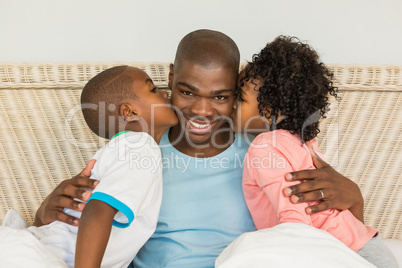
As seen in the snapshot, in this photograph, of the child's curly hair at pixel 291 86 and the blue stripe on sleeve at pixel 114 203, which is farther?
the child's curly hair at pixel 291 86

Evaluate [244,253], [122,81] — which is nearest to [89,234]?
[244,253]

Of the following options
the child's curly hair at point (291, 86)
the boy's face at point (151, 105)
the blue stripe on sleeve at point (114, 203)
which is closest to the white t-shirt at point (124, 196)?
the blue stripe on sleeve at point (114, 203)

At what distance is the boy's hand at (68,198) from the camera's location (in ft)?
3.50

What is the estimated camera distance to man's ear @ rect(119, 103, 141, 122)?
1.18m

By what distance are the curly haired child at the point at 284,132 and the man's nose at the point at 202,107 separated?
88 millimetres

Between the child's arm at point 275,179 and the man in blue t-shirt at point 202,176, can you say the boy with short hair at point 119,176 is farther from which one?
the child's arm at point 275,179

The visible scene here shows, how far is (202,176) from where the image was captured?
1280 mm

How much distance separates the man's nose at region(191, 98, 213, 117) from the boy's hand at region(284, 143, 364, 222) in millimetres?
267

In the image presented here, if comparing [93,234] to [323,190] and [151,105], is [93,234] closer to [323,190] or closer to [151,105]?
[151,105]

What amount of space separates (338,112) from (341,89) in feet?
0.27

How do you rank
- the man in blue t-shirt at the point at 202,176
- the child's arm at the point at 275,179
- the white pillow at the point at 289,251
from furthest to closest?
the man in blue t-shirt at the point at 202,176 → the child's arm at the point at 275,179 → the white pillow at the point at 289,251

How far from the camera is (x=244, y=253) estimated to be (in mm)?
881

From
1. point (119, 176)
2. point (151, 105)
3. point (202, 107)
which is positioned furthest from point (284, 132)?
point (119, 176)

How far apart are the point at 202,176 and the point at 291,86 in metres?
0.34
